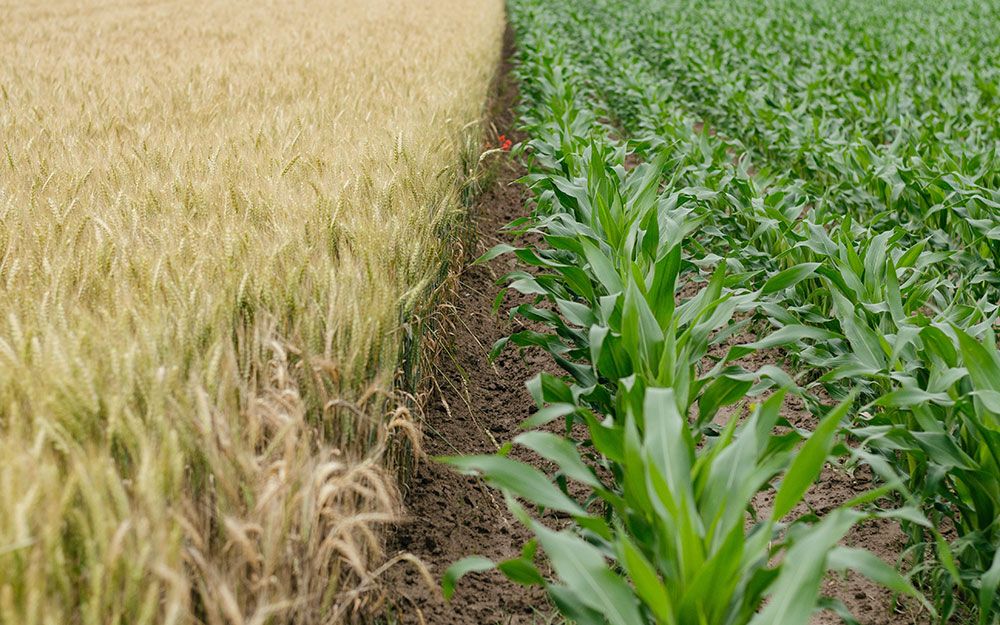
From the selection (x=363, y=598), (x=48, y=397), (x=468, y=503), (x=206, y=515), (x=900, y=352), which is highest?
(x=48, y=397)

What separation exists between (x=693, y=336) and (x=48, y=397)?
59.3 inches

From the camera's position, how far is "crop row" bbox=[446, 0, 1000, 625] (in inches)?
53.4

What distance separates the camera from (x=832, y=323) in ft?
8.41

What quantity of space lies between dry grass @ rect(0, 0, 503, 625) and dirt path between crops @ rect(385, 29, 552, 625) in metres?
0.33

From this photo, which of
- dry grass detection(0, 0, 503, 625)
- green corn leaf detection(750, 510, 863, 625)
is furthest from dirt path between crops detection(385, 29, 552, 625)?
green corn leaf detection(750, 510, 863, 625)

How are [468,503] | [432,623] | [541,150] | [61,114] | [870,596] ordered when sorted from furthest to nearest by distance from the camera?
[541,150] < [61,114] < [468,503] < [870,596] < [432,623]

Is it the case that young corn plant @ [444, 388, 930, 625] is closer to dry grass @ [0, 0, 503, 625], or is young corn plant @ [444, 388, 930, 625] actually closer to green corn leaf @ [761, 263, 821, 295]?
dry grass @ [0, 0, 503, 625]

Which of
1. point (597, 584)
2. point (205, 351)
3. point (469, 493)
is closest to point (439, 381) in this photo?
point (469, 493)

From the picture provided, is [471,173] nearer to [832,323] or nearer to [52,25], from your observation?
[832,323]

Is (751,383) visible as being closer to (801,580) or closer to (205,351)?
(801,580)

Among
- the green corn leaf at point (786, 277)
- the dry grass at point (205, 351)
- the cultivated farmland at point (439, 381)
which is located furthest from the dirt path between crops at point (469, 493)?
the green corn leaf at point (786, 277)

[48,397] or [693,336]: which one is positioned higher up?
[48,397]

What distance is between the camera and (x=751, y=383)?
6.46 ft

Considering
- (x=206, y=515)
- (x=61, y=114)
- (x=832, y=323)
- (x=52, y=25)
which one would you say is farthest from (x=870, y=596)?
(x=52, y=25)
